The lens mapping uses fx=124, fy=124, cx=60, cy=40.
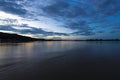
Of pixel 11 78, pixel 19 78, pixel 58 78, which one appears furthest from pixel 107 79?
pixel 11 78

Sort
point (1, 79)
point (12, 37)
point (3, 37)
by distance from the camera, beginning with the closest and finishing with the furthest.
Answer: point (1, 79)
point (3, 37)
point (12, 37)

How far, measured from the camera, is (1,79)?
6.71m

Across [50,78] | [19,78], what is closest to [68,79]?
[50,78]

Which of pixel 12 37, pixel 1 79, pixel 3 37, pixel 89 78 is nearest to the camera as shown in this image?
pixel 1 79

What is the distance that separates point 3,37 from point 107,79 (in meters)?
125

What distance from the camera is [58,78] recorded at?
707 centimetres

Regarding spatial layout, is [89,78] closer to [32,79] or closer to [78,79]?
[78,79]

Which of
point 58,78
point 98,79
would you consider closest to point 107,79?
point 98,79

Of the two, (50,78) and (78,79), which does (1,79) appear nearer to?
(50,78)

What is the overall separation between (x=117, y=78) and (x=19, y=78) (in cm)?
560

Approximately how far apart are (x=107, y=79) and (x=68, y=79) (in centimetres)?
221

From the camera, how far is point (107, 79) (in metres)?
7.01

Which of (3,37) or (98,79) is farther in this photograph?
(3,37)

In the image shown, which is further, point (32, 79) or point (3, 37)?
point (3, 37)
